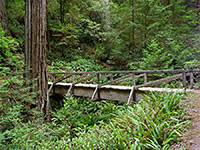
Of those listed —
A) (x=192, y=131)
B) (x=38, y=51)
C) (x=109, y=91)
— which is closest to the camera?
(x=192, y=131)

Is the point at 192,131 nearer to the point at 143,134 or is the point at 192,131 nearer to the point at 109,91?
the point at 143,134

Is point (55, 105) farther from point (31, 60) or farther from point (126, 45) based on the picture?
point (126, 45)

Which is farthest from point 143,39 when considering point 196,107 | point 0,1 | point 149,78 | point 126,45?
point 0,1

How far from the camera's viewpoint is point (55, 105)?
7906 millimetres

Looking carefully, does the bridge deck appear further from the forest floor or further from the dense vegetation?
the forest floor

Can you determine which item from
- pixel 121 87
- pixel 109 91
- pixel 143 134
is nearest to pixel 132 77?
pixel 121 87

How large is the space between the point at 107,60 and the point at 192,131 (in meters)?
11.1

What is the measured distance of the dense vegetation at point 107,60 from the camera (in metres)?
2.78

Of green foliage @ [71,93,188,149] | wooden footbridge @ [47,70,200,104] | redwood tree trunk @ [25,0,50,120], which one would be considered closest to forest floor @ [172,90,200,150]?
green foliage @ [71,93,188,149]

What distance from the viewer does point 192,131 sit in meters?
2.38

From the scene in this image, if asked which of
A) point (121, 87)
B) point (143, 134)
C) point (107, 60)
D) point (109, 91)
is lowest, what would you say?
point (143, 134)

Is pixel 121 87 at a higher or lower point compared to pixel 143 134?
higher

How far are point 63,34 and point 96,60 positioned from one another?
4.00m

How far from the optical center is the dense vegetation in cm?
278
